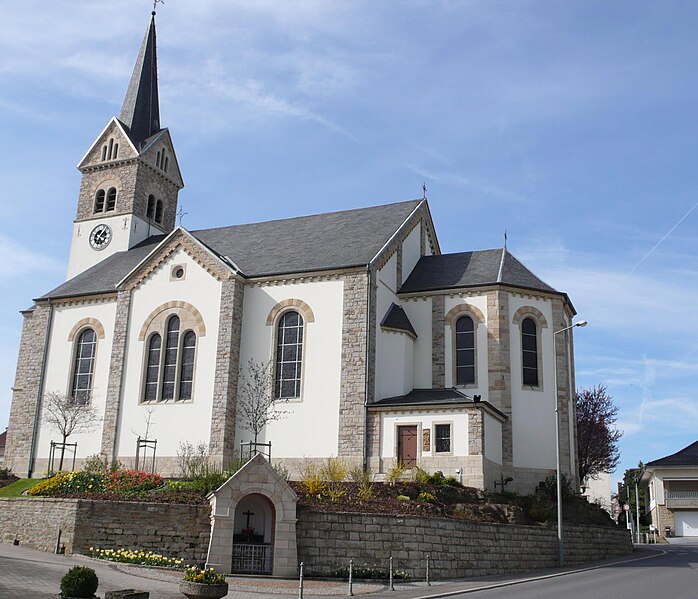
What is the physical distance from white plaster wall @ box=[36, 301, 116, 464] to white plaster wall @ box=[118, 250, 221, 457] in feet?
6.37

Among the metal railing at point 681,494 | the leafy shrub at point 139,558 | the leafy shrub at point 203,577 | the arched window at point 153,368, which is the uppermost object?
the arched window at point 153,368

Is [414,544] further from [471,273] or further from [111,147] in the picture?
[111,147]

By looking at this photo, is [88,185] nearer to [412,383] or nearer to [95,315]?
[95,315]

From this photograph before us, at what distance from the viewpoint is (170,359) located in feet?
130

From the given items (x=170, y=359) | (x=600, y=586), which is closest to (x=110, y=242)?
(x=170, y=359)

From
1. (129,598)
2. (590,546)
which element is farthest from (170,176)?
(129,598)

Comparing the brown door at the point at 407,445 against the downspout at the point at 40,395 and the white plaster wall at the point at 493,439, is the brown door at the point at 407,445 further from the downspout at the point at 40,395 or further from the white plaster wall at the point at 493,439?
the downspout at the point at 40,395

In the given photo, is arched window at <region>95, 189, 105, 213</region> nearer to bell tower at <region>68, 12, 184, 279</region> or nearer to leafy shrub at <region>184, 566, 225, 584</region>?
bell tower at <region>68, 12, 184, 279</region>

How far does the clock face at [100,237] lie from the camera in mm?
50719

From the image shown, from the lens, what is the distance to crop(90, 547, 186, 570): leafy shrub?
24000 mm

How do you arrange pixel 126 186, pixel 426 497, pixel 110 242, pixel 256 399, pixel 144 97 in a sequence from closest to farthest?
pixel 426 497
pixel 256 399
pixel 110 242
pixel 126 186
pixel 144 97

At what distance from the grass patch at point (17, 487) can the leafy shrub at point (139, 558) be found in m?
11.4

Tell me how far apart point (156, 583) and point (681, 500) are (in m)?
A: 51.9

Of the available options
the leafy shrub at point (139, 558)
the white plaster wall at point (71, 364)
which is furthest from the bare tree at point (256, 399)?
the leafy shrub at point (139, 558)
